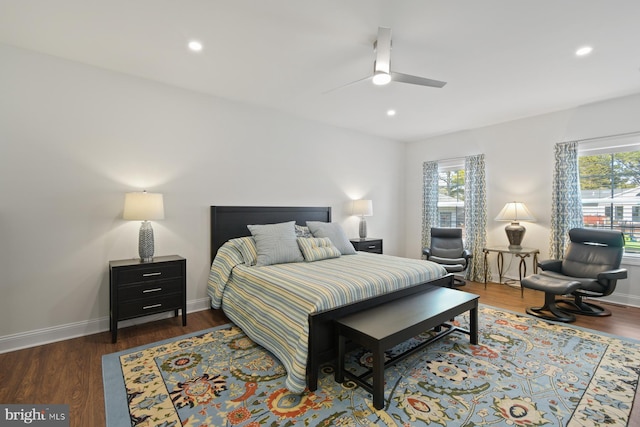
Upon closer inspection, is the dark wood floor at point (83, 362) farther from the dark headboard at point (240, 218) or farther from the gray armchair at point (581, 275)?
the dark headboard at point (240, 218)

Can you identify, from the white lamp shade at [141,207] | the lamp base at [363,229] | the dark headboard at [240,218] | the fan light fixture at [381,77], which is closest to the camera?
the fan light fixture at [381,77]

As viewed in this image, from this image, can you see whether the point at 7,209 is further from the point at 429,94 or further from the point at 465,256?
the point at 465,256

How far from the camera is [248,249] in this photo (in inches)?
139

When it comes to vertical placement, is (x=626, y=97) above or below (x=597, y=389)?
above

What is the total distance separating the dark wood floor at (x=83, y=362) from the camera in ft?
6.39

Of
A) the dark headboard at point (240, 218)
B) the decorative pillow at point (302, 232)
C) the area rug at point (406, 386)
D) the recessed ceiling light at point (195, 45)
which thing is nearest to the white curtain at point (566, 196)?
the area rug at point (406, 386)

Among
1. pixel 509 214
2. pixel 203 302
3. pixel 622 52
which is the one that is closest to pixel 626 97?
pixel 622 52

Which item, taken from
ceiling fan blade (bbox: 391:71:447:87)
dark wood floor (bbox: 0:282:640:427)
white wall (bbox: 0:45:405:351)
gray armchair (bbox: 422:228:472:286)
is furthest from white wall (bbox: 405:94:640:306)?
white wall (bbox: 0:45:405:351)

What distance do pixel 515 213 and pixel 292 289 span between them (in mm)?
4002

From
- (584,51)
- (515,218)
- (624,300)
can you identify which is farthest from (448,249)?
(584,51)

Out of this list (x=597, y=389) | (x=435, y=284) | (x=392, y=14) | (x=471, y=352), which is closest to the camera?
(x=597, y=389)

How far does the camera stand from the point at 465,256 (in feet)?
15.9

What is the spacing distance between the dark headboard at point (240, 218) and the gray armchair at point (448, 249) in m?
2.42

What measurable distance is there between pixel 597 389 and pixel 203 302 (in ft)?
12.7
